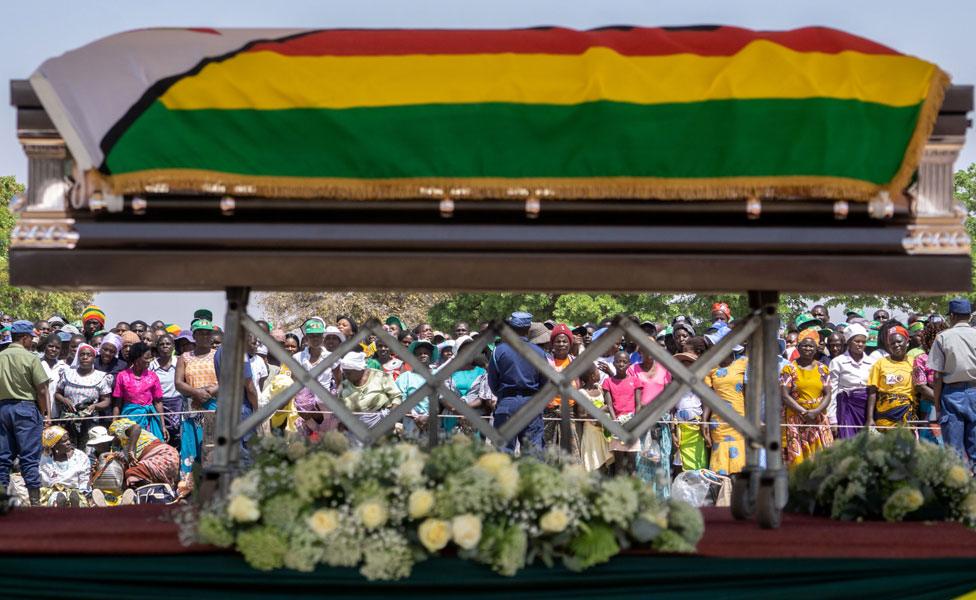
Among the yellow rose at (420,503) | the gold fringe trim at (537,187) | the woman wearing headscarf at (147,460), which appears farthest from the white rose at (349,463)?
the woman wearing headscarf at (147,460)

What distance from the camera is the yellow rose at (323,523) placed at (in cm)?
446

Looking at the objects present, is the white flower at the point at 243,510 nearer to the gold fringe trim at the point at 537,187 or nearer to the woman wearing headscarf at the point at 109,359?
Answer: the gold fringe trim at the point at 537,187

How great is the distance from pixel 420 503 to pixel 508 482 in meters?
0.32

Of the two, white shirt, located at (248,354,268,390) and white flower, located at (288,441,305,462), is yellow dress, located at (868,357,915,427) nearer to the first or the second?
white shirt, located at (248,354,268,390)

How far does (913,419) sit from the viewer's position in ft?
42.5

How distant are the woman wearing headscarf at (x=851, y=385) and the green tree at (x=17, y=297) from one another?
22.2 m

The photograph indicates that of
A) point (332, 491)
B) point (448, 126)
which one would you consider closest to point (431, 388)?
point (332, 491)

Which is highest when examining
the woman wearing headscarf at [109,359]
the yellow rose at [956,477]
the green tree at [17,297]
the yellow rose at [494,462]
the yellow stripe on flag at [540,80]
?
the green tree at [17,297]

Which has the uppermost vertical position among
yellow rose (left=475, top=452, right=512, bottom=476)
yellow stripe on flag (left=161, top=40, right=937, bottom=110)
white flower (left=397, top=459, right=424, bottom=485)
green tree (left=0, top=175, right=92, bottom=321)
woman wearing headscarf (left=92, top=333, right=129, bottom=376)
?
green tree (left=0, top=175, right=92, bottom=321)

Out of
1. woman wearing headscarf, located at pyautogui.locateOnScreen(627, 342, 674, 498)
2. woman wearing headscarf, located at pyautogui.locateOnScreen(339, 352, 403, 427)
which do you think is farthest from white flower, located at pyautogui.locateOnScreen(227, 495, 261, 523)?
woman wearing headscarf, located at pyautogui.locateOnScreen(627, 342, 674, 498)

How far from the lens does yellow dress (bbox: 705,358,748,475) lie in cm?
1230

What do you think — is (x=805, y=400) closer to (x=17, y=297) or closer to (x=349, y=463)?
(x=349, y=463)

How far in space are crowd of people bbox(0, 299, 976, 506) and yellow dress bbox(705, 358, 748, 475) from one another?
0.02 meters

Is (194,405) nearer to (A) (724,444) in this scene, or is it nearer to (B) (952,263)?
(A) (724,444)
